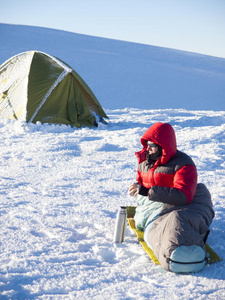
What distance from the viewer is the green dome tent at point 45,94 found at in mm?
8680

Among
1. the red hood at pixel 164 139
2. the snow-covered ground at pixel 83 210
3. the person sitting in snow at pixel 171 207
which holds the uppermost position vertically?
the red hood at pixel 164 139

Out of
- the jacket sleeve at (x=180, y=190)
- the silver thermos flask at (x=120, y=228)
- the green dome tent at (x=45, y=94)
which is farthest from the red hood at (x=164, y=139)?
the green dome tent at (x=45, y=94)

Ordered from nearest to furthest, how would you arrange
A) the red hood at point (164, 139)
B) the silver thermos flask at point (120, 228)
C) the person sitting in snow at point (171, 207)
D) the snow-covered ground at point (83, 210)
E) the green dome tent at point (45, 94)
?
1. the snow-covered ground at point (83, 210)
2. the person sitting in snow at point (171, 207)
3. the red hood at point (164, 139)
4. the silver thermos flask at point (120, 228)
5. the green dome tent at point (45, 94)

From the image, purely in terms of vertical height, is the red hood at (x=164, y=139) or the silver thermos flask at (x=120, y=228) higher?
the red hood at (x=164, y=139)

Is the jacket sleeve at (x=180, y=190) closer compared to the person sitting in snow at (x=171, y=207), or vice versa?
the person sitting in snow at (x=171, y=207)

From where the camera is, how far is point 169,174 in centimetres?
307

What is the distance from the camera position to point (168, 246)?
269cm

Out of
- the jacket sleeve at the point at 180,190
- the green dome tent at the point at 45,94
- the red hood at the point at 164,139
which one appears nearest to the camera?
the jacket sleeve at the point at 180,190

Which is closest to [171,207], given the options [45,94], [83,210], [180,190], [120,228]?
[180,190]

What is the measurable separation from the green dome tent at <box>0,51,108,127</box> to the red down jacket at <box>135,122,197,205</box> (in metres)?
5.76

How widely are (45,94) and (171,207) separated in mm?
6437

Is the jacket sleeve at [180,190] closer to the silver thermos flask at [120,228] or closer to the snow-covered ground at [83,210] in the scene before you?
the silver thermos flask at [120,228]

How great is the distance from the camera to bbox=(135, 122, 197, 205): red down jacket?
292cm

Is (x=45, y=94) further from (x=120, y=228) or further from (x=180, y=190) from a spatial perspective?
(x=180, y=190)
